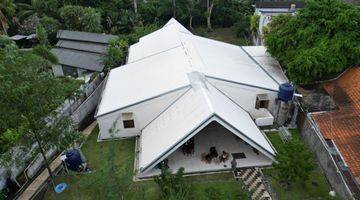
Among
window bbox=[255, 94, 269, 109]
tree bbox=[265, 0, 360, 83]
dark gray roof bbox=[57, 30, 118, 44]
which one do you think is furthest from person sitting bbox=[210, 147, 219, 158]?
dark gray roof bbox=[57, 30, 118, 44]

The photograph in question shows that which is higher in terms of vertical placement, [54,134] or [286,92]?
[54,134]

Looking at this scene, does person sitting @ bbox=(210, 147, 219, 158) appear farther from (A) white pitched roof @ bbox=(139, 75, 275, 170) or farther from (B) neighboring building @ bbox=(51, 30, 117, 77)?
(B) neighboring building @ bbox=(51, 30, 117, 77)

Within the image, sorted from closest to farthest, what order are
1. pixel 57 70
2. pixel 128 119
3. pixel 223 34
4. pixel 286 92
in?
pixel 286 92 → pixel 128 119 → pixel 57 70 → pixel 223 34

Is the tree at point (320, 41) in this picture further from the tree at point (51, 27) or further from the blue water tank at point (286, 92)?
the tree at point (51, 27)

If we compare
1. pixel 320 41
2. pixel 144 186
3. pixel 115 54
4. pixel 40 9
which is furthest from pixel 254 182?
pixel 40 9

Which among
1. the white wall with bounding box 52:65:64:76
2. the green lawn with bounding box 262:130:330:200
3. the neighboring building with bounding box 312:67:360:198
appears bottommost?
the green lawn with bounding box 262:130:330:200

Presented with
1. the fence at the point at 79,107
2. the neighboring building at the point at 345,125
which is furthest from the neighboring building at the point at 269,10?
the fence at the point at 79,107

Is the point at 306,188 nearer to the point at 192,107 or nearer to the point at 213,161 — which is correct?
the point at 213,161
